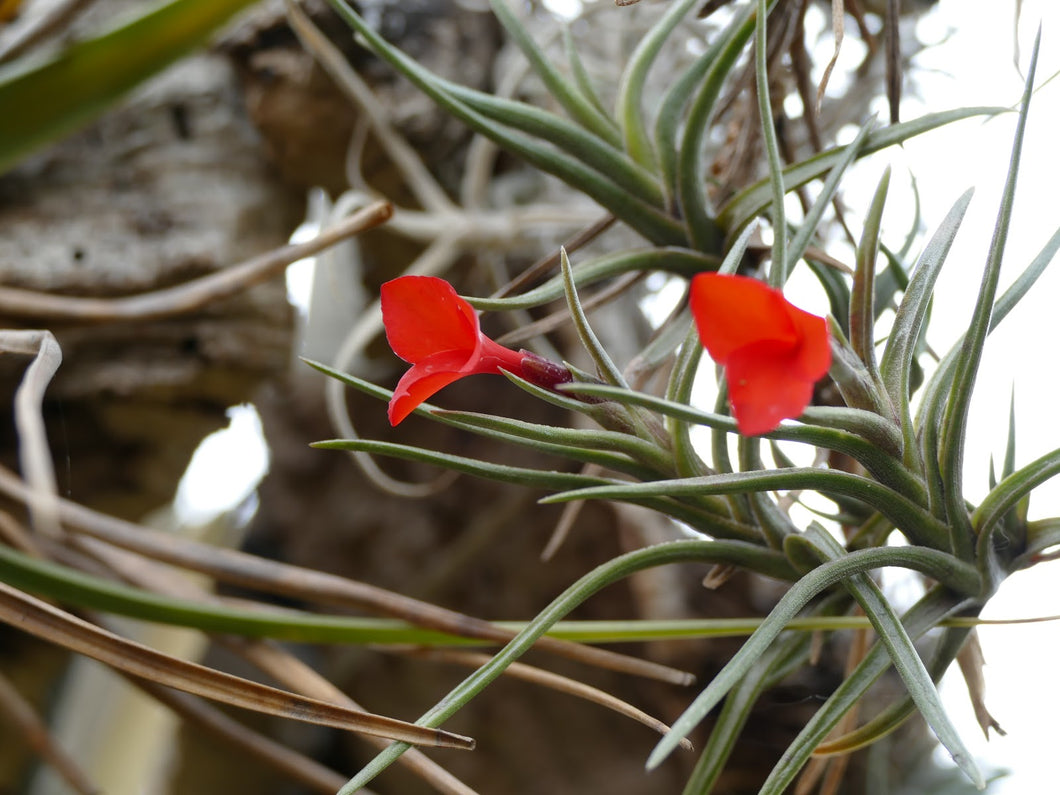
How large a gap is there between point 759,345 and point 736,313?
12 millimetres

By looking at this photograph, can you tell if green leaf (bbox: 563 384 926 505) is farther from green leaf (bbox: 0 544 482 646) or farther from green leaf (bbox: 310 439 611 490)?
green leaf (bbox: 0 544 482 646)

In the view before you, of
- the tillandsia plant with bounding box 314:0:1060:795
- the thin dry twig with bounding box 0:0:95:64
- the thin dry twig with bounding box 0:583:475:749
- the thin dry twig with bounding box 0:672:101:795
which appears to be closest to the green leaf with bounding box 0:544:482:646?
the thin dry twig with bounding box 0:583:475:749

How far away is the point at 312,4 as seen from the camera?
91 centimetres

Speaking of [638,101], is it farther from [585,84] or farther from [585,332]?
[585,332]

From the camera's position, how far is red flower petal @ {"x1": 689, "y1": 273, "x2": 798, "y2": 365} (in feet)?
0.64

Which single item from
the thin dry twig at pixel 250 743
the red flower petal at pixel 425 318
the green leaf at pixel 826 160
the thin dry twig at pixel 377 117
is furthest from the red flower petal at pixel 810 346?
the thin dry twig at pixel 377 117

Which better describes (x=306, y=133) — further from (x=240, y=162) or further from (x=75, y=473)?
(x=75, y=473)

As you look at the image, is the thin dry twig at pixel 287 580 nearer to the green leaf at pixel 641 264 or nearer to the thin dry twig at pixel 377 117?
the green leaf at pixel 641 264

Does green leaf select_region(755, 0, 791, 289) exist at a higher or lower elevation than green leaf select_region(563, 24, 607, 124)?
lower

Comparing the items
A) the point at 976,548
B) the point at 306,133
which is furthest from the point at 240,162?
the point at 976,548

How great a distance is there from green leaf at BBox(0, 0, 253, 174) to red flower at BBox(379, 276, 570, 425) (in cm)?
13

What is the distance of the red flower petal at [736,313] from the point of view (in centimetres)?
19

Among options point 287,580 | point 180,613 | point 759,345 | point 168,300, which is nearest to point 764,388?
point 759,345

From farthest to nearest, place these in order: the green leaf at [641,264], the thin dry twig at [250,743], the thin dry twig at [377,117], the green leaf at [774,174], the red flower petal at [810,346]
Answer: the thin dry twig at [377,117] < the thin dry twig at [250,743] < the green leaf at [641,264] < the green leaf at [774,174] < the red flower petal at [810,346]
